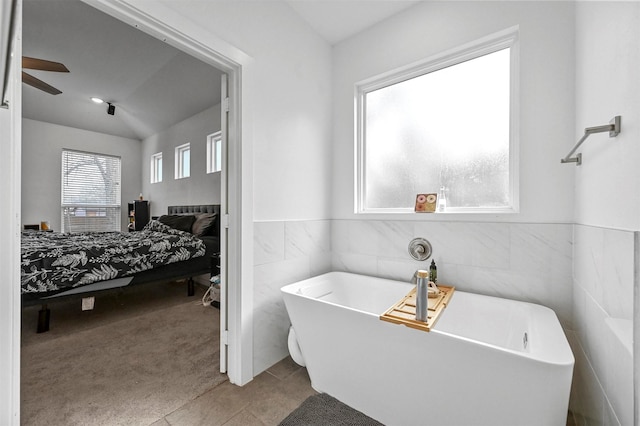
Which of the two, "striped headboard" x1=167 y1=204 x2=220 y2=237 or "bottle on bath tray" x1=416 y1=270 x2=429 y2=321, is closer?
"bottle on bath tray" x1=416 y1=270 x2=429 y2=321

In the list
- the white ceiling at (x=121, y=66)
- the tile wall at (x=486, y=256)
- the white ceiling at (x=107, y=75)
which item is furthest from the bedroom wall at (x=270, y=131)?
the white ceiling at (x=107, y=75)

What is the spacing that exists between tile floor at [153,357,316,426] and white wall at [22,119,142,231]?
5.71 m

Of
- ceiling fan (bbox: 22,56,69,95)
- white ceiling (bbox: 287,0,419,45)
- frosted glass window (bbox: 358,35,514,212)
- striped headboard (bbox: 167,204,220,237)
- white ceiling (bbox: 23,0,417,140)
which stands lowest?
striped headboard (bbox: 167,204,220,237)

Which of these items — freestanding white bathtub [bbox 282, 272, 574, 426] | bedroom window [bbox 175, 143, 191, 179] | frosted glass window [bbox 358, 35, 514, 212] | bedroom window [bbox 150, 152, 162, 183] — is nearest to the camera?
freestanding white bathtub [bbox 282, 272, 574, 426]

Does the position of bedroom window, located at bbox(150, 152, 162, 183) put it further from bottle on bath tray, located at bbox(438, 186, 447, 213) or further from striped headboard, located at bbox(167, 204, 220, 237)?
bottle on bath tray, located at bbox(438, 186, 447, 213)

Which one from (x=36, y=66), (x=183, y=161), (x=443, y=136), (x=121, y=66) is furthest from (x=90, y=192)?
(x=443, y=136)

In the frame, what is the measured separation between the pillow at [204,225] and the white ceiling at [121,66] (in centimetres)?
186

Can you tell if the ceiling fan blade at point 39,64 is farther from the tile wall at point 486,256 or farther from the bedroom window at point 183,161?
the tile wall at point 486,256

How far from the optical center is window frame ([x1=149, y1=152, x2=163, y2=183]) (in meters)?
5.82

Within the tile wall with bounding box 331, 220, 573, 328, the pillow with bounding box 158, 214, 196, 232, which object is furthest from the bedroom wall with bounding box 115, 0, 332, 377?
the pillow with bounding box 158, 214, 196, 232

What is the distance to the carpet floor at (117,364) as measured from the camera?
5.14 ft

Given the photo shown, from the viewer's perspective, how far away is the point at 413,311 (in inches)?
58.1

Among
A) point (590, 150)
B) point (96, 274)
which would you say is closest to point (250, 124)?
point (590, 150)

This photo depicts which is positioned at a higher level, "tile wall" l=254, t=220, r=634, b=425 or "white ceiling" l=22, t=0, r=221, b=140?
"white ceiling" l=22, t=0, r=221, b=140
